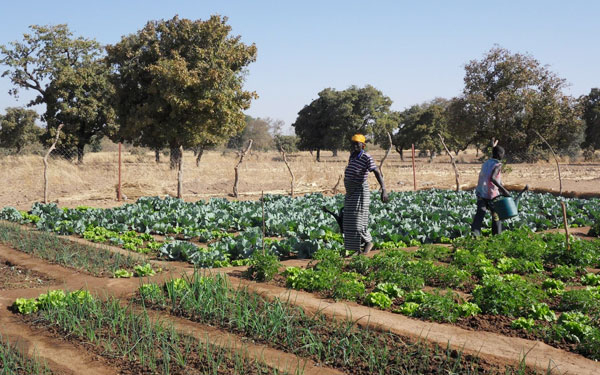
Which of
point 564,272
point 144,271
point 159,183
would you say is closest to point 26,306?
point 144,271

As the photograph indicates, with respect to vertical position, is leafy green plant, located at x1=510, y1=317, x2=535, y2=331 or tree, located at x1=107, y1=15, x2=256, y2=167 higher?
tree, located at x1=107, y1=15, x2=256, y2=167

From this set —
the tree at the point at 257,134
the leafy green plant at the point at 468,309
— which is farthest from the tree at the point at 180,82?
the tree at the point at 257,134

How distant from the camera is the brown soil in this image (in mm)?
7106

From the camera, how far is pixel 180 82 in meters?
23.3

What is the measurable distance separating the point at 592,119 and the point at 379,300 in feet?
165

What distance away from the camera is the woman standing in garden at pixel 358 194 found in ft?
25.0

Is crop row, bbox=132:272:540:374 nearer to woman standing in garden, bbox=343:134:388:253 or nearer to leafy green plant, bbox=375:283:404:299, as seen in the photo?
leafy green plant, bbox=375:283:404:299

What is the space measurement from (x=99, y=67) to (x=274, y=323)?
3219cm

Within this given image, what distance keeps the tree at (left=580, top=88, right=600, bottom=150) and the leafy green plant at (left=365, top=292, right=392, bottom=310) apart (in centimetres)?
4673

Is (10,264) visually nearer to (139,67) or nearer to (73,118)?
(139,67)

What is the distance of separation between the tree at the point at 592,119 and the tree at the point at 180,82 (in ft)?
108

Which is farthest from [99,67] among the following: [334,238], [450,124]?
[334,238]

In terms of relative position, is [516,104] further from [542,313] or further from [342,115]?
[542,313]

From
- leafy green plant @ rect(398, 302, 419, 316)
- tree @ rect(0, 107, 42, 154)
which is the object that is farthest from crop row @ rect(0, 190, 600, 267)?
tree @ rect(0, 107, 42, 154)
